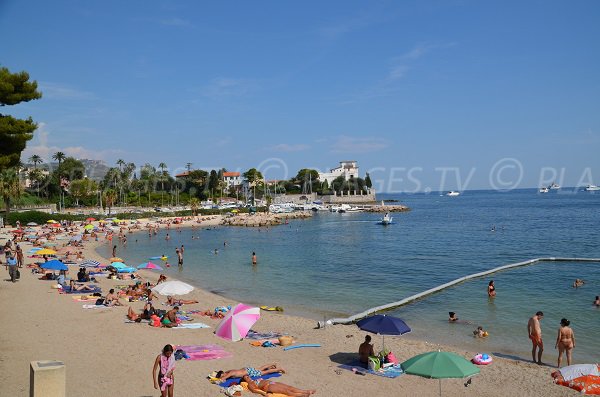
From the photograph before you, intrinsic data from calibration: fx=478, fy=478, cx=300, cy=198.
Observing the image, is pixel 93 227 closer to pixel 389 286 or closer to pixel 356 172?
pixel 389 286

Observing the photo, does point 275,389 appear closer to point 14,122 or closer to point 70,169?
point 14,122

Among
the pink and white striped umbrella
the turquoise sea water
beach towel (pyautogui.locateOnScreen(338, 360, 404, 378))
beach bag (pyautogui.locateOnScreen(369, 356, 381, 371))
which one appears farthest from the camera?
the turquoise sea water

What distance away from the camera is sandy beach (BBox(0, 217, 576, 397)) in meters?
11.0

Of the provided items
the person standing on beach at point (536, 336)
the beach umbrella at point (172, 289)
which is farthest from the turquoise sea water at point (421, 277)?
the beach umbrella at point (172, 289)

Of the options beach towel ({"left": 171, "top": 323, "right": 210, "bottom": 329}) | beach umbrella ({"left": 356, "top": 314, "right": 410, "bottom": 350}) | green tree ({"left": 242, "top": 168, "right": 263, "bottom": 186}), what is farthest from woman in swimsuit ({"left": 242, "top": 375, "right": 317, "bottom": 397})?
green tree ({"left": 242, "top": 168, "right": 263, "bottom": 186})

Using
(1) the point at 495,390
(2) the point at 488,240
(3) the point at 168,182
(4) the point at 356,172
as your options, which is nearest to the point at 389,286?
(1) the point at 495,390

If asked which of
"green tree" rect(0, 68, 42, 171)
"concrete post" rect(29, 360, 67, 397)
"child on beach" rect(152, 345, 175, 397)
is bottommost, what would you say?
"child on beach" rect(152, 345, 175, 397)

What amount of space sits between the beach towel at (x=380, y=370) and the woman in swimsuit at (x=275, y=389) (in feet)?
6.59

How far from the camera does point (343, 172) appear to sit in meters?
172

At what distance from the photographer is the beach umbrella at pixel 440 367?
9432 mm

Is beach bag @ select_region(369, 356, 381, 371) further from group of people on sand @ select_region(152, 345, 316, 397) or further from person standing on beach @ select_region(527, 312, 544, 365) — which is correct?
person standing on beach @ select_region(527, 312, 544, 365)

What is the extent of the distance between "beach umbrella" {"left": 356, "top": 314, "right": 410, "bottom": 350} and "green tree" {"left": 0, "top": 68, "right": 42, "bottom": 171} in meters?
19.1

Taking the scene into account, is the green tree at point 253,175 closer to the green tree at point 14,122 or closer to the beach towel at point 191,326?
the green tree at point 14,122

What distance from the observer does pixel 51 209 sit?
71375 mm
